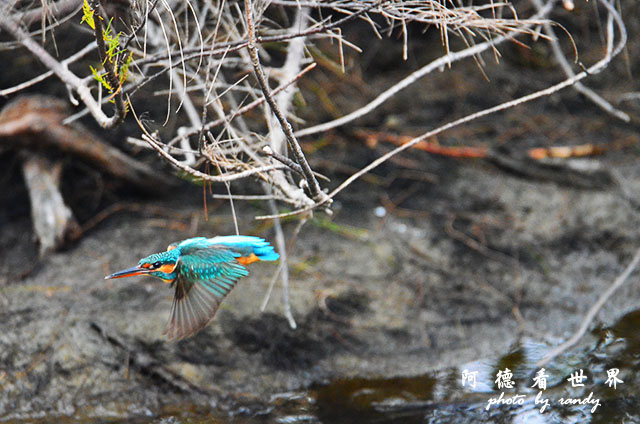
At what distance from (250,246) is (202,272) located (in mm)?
184

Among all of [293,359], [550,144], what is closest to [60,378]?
[293,359]

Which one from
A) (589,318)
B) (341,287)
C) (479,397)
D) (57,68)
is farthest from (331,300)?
Result: (57,68)

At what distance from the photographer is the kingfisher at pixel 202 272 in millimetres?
1951

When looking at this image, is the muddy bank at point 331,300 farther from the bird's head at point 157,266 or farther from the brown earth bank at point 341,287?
the bird's head at point 157,266

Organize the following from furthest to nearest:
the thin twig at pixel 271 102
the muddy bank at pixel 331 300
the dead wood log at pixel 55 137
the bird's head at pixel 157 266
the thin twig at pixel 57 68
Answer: the dead wood log at pixel 55 137, the muddy bank at pixel 331 300, the thin twig at pixel 57 68, the bird's head at pixel 157 266, the thin twig at pixel 271 102

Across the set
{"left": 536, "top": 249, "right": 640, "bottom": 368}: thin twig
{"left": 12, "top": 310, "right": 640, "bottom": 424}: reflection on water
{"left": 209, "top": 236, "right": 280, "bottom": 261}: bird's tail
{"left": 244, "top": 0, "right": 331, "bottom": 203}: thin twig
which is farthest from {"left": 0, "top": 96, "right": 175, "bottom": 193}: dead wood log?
{"left": 536, "top": 249, "right": 640, "bottom": 368}: thin twig

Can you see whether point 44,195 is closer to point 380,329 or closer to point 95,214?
point 95,214

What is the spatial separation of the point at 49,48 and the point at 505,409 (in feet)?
9.42

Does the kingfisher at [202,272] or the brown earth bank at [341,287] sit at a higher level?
the kingfisher at [202,272]

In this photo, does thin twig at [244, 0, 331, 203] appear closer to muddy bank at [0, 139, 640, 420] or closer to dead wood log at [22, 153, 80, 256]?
muddy bank at [0, 139, 640, 420]

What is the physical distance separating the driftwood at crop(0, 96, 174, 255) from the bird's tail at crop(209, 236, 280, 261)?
1671 mm

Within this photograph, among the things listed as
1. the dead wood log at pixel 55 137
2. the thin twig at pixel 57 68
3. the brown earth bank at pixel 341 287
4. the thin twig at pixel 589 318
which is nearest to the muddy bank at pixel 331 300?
the brown earth bank at pixel 341 287

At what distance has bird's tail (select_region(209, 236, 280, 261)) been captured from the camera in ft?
6.27

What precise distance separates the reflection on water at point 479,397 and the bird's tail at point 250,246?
97cm
